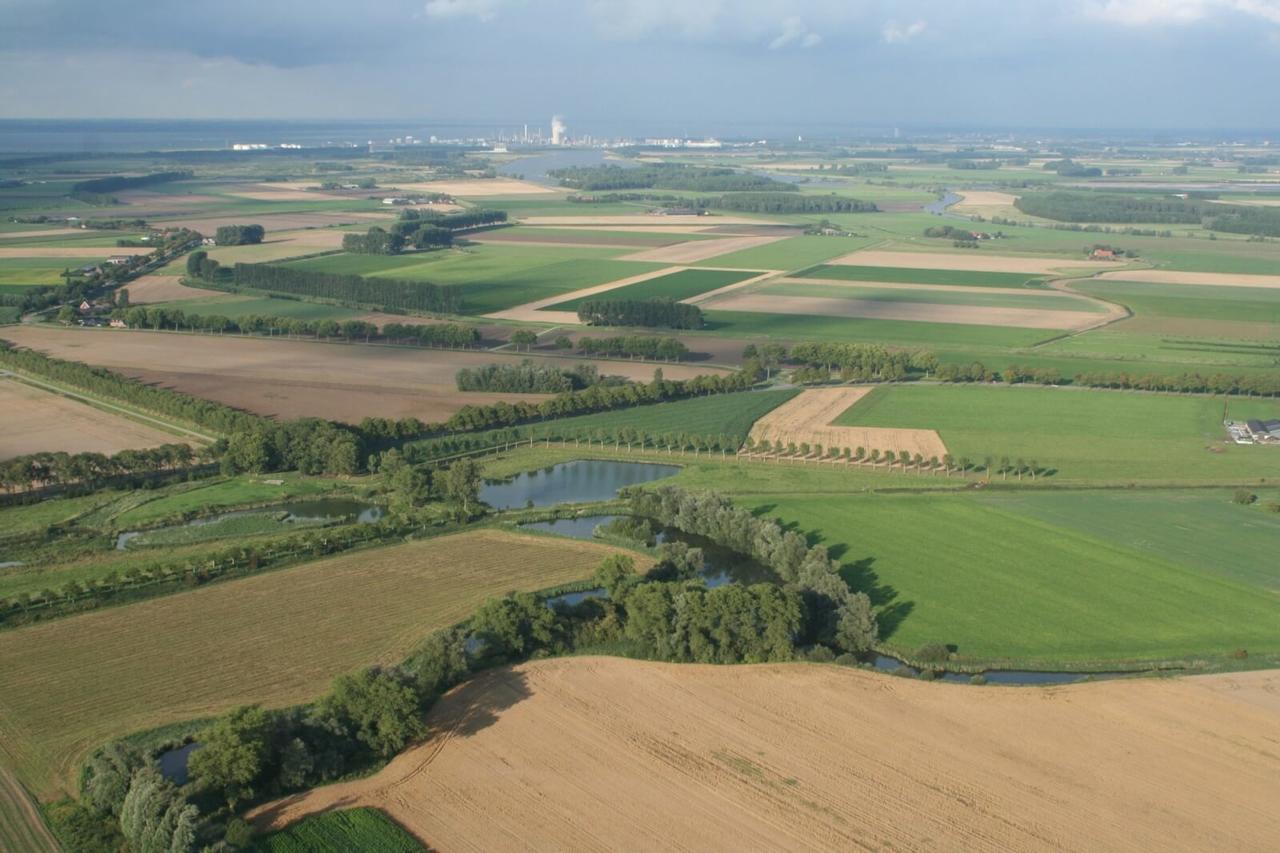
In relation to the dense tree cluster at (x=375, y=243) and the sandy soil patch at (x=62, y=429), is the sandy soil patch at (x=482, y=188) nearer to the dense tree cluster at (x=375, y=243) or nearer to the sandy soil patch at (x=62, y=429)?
the dense tree cluster at (x=375, y=243)

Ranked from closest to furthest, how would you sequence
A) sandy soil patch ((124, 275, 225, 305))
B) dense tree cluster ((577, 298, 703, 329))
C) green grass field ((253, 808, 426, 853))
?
green grass field ((253, 808, 426, 853)) → dense tree cluster ((577, 298, 703, 329)) → sandy soil patch ((124, 275, 225, 305))

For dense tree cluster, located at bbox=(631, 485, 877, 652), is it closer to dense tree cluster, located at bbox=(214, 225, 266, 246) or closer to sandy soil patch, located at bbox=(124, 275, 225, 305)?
sandy soil patch, located at bbox=(124, 275, 225, 305)

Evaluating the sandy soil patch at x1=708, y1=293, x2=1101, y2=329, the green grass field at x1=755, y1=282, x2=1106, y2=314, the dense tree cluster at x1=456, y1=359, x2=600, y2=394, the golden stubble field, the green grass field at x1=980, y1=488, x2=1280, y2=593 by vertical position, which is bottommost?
the golden stubble field

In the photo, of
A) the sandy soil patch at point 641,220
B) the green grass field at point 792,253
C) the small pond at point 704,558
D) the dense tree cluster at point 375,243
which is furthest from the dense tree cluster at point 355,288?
the sandy soil patch at point 641,220

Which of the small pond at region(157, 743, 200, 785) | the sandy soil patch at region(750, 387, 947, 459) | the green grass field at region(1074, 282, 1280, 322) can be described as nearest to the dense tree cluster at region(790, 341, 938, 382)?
the sandy soil patch at region(750, 387, 947, 459)

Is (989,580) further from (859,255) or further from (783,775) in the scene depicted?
(859,255)

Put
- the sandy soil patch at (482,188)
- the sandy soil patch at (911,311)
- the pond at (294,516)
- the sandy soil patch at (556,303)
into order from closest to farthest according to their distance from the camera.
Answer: the pond at (294,516) → the sandy soil patch at (556,303) → the sandy soil patch at (911,311) → the sandy soil patch at (482,188)

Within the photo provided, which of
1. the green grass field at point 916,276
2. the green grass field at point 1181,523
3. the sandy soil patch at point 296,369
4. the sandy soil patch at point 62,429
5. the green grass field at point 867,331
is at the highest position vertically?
the green grass field at point 916,276
